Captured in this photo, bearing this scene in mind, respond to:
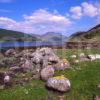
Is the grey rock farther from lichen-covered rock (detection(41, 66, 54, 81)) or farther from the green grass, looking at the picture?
lichen-covered rock (detection(41, 66, 54, 81))

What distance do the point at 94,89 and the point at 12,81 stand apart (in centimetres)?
1231

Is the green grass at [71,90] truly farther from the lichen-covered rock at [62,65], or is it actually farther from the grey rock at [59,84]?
the lichen-covered rock at [62,65]

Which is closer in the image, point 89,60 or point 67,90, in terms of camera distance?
point 67,90

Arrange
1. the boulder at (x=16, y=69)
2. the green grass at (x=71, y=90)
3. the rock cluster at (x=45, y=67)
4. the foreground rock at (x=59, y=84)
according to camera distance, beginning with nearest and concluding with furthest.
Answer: the green grass at (x=71, y=90), the foreground rock at (x=59, y=84), the rock cluster at (x=45, y=67), the boulder at (x=16, y=69)

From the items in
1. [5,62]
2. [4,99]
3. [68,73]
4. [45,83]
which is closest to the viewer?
[4,99]

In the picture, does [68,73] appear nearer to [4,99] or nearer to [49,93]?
[49,93]

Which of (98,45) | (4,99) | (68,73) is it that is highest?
(98,45)

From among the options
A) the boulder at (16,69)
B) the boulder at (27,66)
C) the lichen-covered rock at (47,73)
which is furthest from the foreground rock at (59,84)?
the boulder at (16,69)

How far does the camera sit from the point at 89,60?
181ft

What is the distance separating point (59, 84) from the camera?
40.8 metres

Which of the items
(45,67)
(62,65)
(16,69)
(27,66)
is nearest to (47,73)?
(45,67)

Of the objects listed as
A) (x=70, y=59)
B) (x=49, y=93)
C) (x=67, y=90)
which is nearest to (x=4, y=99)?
(x=49, y=93)

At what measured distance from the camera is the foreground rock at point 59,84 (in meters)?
40.5

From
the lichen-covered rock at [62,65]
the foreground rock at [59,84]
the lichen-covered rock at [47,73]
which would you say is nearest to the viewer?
the foreground rock at [59,84]
